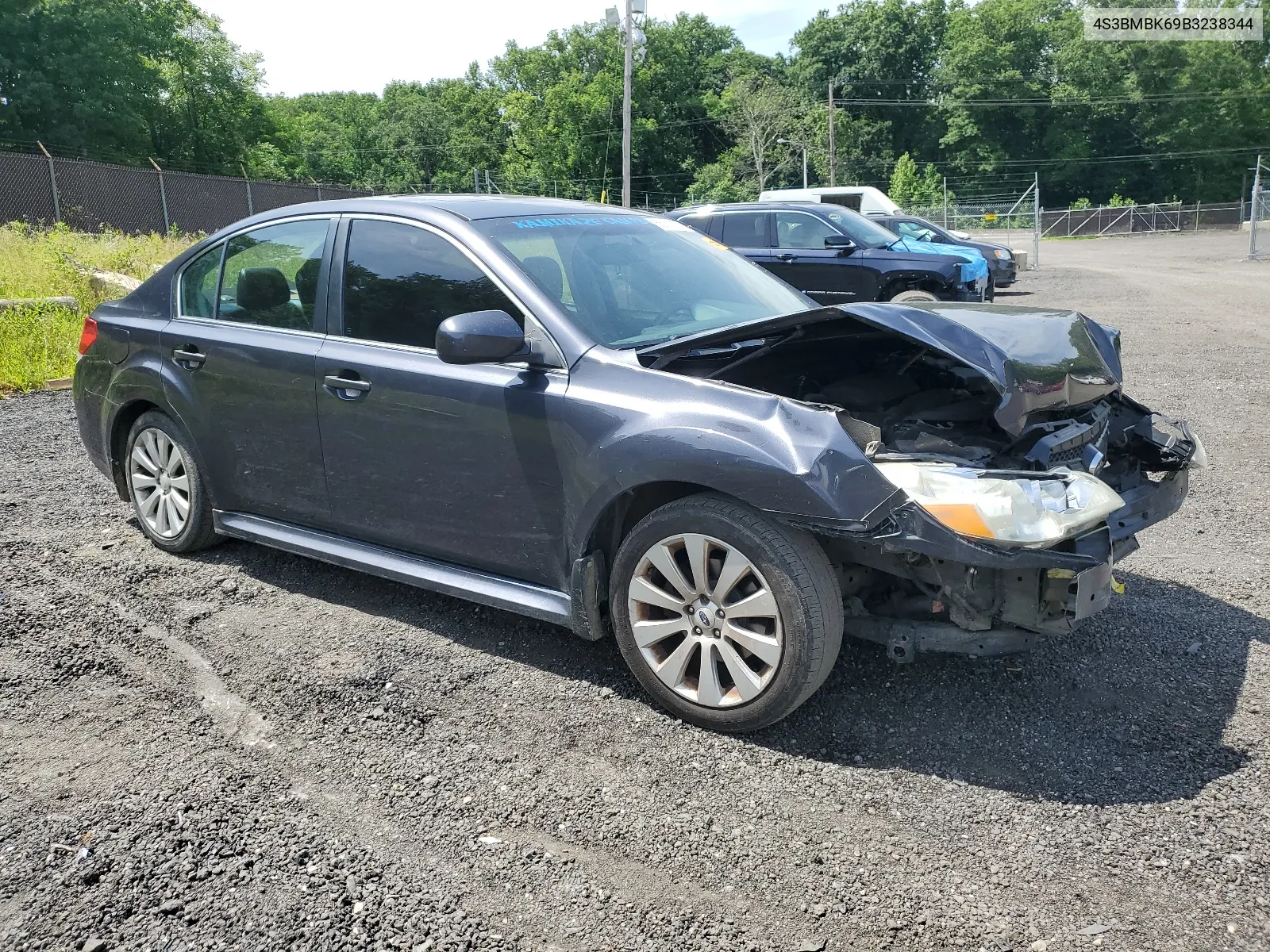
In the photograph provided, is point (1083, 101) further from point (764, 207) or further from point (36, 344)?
point (36, 344)

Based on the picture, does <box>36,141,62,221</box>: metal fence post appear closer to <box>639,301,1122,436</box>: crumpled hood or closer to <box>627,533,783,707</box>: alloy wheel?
<box>639,301,1122,436</box>: crumpled hood

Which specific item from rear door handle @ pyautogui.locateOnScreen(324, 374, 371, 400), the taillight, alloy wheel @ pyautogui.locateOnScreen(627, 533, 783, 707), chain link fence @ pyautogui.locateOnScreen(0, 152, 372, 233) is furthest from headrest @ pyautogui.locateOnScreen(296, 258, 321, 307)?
chain link fence @ pyautogui.locateOnScreen(0, 152, 372, 233)

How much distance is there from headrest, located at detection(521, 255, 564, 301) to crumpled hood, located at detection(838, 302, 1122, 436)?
3.45 ft

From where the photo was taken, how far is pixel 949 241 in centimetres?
1722

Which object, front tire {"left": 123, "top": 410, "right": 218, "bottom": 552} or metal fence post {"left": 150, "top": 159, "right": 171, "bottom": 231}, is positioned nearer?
front tire {"left": 123, "top": 410, "right": 218, "bottom": 552}

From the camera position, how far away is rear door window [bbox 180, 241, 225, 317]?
464cm

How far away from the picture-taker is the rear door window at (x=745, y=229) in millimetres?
13625

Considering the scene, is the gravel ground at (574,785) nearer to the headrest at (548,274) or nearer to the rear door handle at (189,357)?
the rear door handle at (189,357)

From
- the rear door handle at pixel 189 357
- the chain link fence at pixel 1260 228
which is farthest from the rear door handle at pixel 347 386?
the chain link fence at pixel 1260 228

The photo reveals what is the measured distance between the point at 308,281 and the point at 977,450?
282cm

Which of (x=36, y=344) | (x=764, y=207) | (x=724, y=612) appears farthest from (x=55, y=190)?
(x=724, y=612)

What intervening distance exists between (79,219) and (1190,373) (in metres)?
23.1

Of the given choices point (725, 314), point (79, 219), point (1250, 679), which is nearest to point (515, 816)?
point (725, 314)

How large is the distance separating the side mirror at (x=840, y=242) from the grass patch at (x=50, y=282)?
9.36 m
